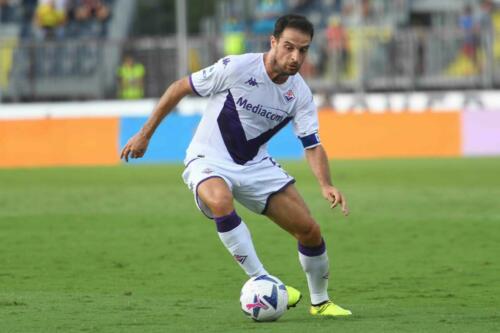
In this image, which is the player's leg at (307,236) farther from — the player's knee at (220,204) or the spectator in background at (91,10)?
the spectator in background at (91,10)

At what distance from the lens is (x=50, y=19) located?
34.4 meters

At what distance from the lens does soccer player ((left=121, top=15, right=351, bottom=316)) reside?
27.8ft

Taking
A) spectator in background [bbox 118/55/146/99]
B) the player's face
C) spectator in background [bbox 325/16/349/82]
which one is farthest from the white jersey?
spectator in background [bbox 118/55/146/99]

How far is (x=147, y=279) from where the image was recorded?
11141mm

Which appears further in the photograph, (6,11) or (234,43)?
(6,11)

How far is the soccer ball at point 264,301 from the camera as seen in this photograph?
8.21 m

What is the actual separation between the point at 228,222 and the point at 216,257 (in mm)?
4718

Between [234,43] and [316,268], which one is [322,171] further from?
[234,43]

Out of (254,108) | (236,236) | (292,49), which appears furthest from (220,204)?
(292,49)

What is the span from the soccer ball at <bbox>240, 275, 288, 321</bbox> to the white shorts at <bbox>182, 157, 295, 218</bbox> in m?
0.61

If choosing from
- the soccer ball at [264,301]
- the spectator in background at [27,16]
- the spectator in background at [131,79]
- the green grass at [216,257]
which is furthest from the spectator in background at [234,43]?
the soccer ball at [264,301]

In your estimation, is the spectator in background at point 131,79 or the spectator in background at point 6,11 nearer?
the spectator in background at point 131,79

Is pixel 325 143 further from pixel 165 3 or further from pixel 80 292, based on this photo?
pixel 80 292

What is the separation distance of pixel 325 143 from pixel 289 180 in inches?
731
